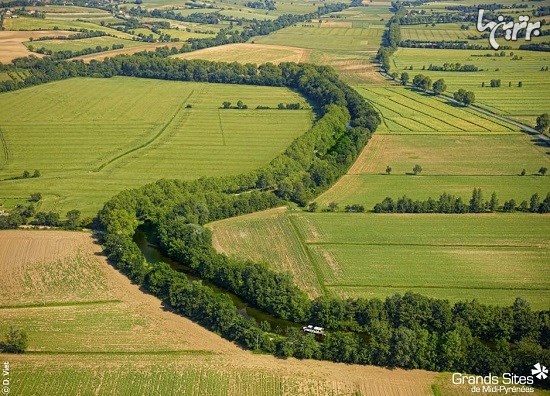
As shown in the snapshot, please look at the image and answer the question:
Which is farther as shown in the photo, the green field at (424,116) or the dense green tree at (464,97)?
the dense green tree at (464,97)

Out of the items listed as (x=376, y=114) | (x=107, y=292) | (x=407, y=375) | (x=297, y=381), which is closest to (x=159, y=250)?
(x=107, y=292)

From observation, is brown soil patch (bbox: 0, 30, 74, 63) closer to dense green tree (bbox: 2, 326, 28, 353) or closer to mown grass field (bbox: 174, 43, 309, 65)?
mown grass field (bbox: 174, 43, 309, 65)

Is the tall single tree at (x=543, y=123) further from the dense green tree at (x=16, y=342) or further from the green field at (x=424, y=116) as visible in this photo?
the dense green tree at (x=16, y=342)

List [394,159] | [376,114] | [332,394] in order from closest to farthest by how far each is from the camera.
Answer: [332,394] → [394,159] → [376,114]

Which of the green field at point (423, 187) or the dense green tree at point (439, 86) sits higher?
the dense green tree at point (439, 86)

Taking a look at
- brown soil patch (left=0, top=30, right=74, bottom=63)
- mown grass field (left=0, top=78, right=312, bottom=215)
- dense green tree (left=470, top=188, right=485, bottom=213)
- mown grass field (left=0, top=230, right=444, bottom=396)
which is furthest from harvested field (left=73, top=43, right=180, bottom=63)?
dense green tree (left=470, top=188, right=485, bottom=213)

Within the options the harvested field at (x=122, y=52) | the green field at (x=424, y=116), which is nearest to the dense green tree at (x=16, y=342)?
the green field at (x=424, y=116)

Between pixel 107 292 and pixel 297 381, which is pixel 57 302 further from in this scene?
pixel 297 381
